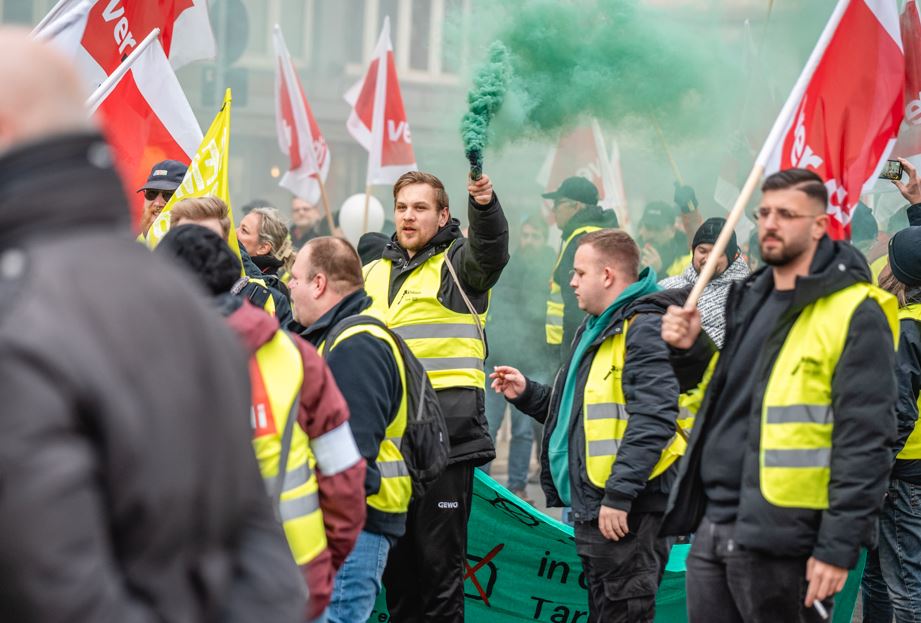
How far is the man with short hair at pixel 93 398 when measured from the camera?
1622 millimetres

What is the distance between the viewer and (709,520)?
421 cm

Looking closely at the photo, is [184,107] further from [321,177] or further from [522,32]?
[321,177]

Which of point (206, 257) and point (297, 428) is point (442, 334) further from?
point (206, 257)

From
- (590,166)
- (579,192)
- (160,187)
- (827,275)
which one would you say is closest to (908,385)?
(827,275)

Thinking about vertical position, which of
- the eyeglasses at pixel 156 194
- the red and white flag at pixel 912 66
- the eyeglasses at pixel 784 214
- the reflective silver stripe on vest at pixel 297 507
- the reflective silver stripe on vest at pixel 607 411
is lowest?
the reflective silver stripe on vest at pixel 607 411

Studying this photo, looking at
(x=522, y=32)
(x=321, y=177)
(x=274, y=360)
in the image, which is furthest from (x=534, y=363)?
(x=274, y=360)

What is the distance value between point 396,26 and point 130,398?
85.3ft

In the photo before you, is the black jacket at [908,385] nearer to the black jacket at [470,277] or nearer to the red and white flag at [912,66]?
the red and white flag at [912,66]

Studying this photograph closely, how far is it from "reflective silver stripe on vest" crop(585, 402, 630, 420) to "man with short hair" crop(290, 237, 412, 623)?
3.04 feet

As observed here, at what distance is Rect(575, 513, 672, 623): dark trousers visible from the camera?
5.15m

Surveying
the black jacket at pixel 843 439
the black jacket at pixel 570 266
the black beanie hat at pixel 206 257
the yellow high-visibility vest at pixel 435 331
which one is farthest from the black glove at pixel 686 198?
the black beanie hat at pixel 206 257

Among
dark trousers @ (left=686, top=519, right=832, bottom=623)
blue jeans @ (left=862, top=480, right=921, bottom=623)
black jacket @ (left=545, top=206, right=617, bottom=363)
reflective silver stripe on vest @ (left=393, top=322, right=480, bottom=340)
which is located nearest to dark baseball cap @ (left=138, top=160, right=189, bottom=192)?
reflective silver stripe on vest @ (left=393, top=322, right=480, bottom=340)

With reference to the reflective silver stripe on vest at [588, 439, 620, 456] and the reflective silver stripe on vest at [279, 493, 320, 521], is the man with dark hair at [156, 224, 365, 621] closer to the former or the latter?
the reflective silver stripe on vest at [279, 493, 320, 521]

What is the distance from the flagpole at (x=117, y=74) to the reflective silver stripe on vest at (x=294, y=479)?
11.2 ft
